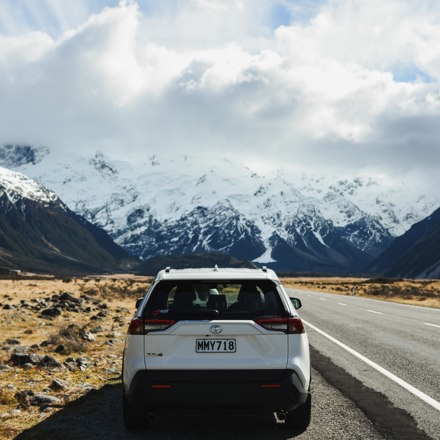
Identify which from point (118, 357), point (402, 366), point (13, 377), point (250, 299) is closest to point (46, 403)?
point (13, 377)

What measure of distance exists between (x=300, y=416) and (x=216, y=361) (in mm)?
1336

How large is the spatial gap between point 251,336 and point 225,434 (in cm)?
131

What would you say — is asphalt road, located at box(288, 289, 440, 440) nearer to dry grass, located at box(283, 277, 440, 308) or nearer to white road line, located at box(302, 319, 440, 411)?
white road line, located at box(302, 319, 440, 411)

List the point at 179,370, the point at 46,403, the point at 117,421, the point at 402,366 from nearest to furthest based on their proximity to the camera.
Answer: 1. the point at 179,370
2. the point at 117,421
3. the point at 46,403
4. the point at 402,366

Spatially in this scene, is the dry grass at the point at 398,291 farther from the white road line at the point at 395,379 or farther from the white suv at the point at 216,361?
the white suv at the point at 216,361

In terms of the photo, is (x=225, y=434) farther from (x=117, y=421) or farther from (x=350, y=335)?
(x=350, y=335)

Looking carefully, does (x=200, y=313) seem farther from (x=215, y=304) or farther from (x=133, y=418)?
(x=133, y=418)

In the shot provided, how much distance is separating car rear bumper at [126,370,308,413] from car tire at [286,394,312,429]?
1.34ft

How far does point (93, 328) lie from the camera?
18.2 meters

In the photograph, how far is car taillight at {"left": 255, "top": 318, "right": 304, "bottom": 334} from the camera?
6332mm

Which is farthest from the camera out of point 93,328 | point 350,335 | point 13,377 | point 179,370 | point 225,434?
point 93,328

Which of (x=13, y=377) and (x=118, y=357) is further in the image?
(x=118, y=357)

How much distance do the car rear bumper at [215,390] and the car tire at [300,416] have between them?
409 mm

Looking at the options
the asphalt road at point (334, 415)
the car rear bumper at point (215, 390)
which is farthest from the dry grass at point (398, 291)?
the car rear bumper at point (215, 390)
